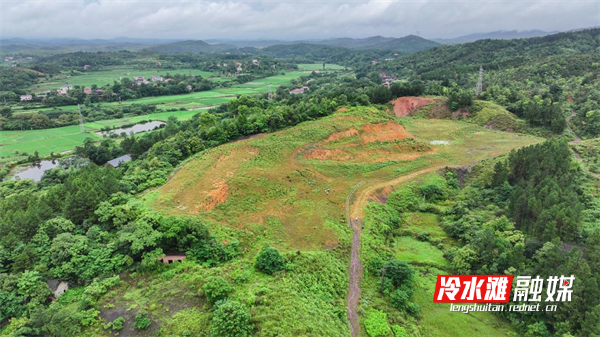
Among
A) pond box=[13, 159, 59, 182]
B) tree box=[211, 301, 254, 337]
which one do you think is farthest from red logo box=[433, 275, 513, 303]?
pond box=[13, 159, 59, 182]

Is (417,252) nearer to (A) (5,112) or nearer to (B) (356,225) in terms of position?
(B) (356,225)

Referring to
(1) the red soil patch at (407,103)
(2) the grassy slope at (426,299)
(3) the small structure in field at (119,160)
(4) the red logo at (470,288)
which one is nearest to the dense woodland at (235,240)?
(2) the grassy slope at (426,299)

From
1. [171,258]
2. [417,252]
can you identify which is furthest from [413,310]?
[171,258]

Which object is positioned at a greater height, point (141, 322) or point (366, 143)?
point (366, 143)

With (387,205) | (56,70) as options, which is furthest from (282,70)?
(387,205)

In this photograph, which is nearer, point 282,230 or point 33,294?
point 33,294

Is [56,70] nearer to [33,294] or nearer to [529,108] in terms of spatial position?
[33,294]
